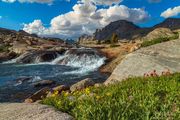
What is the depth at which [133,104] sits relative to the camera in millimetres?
10477

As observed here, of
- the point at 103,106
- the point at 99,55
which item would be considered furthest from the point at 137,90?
the point at 99,55

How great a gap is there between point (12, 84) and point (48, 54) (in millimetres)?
28287

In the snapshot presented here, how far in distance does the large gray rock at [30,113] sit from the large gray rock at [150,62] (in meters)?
9.40

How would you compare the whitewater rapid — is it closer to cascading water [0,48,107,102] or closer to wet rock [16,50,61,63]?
cascading water [0,48,107,102]

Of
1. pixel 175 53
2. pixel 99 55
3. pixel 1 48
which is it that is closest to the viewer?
pixel 175 53

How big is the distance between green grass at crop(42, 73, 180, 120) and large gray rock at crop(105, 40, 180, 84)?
5970 mm

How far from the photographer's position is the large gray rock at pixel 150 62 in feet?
67.5

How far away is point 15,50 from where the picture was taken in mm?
79375

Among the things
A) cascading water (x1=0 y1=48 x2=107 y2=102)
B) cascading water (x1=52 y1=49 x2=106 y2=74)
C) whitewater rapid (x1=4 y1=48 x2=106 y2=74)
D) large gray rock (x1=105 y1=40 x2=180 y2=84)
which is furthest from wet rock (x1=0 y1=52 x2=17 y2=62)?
large gray rock (x1=105 y1=40 x2=180 y2=84)

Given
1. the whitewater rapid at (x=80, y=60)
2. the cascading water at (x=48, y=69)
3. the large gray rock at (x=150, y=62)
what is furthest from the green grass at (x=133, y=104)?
the whitewater rapid at (x=80, y=60)

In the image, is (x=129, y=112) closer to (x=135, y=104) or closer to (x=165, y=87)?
(x=135, y=104)

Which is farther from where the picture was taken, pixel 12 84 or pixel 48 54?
pixel 48 54

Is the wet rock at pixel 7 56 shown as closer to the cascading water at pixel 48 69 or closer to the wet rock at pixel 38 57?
the wet rock at pixel 38 57

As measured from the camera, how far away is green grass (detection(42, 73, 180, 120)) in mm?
9312
